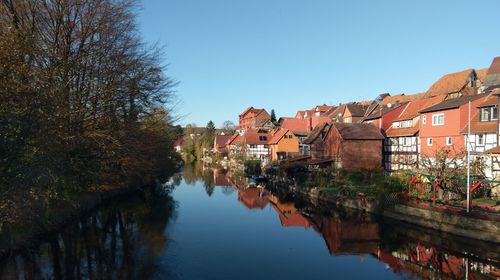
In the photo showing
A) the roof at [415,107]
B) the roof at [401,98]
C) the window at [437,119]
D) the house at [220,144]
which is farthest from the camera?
the house at [220,144]

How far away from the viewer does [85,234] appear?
734 inches

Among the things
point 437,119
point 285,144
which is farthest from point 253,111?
point 437,119

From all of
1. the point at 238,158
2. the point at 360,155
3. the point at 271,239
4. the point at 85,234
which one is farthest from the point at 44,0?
the point at 238,158

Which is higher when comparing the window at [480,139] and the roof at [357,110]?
the roof at [357,110]

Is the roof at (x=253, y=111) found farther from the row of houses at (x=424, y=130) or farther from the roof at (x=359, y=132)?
the roof at (x=359, y=132)

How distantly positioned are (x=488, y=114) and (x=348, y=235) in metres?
14.8

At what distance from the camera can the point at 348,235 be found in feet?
Result: 69.4

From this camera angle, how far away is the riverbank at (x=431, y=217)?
18078 millimetres

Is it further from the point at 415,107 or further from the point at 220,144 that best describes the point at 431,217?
the point at 220,144

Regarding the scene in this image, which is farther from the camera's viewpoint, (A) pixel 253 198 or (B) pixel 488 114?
(A) pixel 253 198

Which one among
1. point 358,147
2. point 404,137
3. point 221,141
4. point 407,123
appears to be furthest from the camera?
point 221,141

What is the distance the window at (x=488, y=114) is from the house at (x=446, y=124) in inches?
58.2

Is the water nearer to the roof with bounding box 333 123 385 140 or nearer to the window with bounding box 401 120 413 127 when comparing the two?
the roof with bounding box 333 123 385 140

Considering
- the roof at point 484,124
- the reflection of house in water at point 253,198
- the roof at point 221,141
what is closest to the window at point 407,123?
the roof at point 484,124
